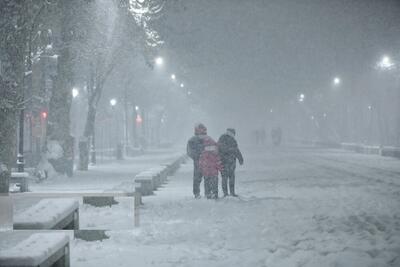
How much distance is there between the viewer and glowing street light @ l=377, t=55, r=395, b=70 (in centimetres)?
5956

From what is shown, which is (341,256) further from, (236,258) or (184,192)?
(184,192)

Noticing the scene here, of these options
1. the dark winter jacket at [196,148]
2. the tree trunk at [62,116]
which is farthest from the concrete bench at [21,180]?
the tree trunk at [62,116]

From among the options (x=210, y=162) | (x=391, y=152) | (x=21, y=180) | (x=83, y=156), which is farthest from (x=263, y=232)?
(x=391, y=152)

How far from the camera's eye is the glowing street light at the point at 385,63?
5956 cm

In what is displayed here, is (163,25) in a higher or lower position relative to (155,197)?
higher

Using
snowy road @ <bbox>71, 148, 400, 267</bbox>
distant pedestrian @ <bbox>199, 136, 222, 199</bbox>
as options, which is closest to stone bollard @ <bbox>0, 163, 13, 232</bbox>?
snowy road @ <bbox>71, 148, 400, 267</bbox>

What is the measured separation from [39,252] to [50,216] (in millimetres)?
2120

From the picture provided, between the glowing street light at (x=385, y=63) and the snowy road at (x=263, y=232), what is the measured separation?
43737 millimetres

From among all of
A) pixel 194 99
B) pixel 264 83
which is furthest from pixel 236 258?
pixel 194 99

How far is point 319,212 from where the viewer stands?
1326 cm

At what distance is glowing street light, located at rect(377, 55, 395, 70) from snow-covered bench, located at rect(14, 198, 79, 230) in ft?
177

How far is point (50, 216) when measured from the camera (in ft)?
25.4

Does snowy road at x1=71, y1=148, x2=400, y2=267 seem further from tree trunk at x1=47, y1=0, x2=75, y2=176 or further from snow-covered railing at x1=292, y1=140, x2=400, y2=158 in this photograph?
snow-covered railing at x1=292, y1=140, x2=400, y2=158

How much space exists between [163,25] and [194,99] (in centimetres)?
10896
